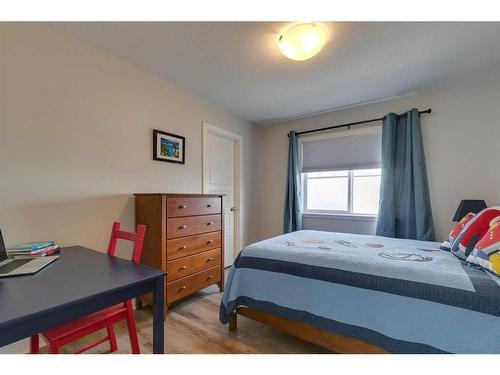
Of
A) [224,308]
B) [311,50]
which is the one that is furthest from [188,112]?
[224,308]

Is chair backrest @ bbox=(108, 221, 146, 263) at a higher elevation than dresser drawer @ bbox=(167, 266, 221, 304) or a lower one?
higher

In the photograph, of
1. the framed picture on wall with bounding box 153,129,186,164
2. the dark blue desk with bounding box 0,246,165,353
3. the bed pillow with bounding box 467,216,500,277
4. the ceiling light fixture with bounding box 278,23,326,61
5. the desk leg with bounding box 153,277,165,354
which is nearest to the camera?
the dark blue desk with bounding box 0,246,165,353

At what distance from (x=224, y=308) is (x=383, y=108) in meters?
3.05

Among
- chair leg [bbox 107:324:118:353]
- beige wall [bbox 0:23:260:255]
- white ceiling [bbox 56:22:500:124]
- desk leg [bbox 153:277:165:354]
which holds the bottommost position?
chair leg [bbox 107:324:118:353]

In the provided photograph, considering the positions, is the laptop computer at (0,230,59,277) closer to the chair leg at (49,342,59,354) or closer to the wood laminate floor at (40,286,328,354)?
the chair leg at (49,342,59,354)

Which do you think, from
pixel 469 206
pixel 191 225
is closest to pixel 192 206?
pixel 191 225

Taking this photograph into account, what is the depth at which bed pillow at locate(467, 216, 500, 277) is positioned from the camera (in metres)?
1.23

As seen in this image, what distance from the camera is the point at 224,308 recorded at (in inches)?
72.2

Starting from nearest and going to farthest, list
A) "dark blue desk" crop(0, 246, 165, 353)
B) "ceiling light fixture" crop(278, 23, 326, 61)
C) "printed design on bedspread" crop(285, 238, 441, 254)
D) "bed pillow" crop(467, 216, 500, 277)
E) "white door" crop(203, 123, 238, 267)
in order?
"dark blue desk" crop(0, 246, 165, 353) < "bed pillow" crop(467, 216, 500, 277) < "ceiling light fixture" crop(278, 23, 326, 61) < "printed design on bedspread" crop(285, 238, 441, 254) < "white door" crop(203, 123, 238, 267)

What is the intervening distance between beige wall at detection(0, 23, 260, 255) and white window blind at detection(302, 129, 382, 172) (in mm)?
2081

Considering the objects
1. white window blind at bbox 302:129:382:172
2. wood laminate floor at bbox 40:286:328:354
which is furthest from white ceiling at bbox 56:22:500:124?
wood laminate floor at bbox 40:286:328:354

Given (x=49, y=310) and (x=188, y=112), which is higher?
(x=188, y=112)

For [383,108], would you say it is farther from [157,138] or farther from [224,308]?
[224,308]

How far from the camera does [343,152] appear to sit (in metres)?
3.37
